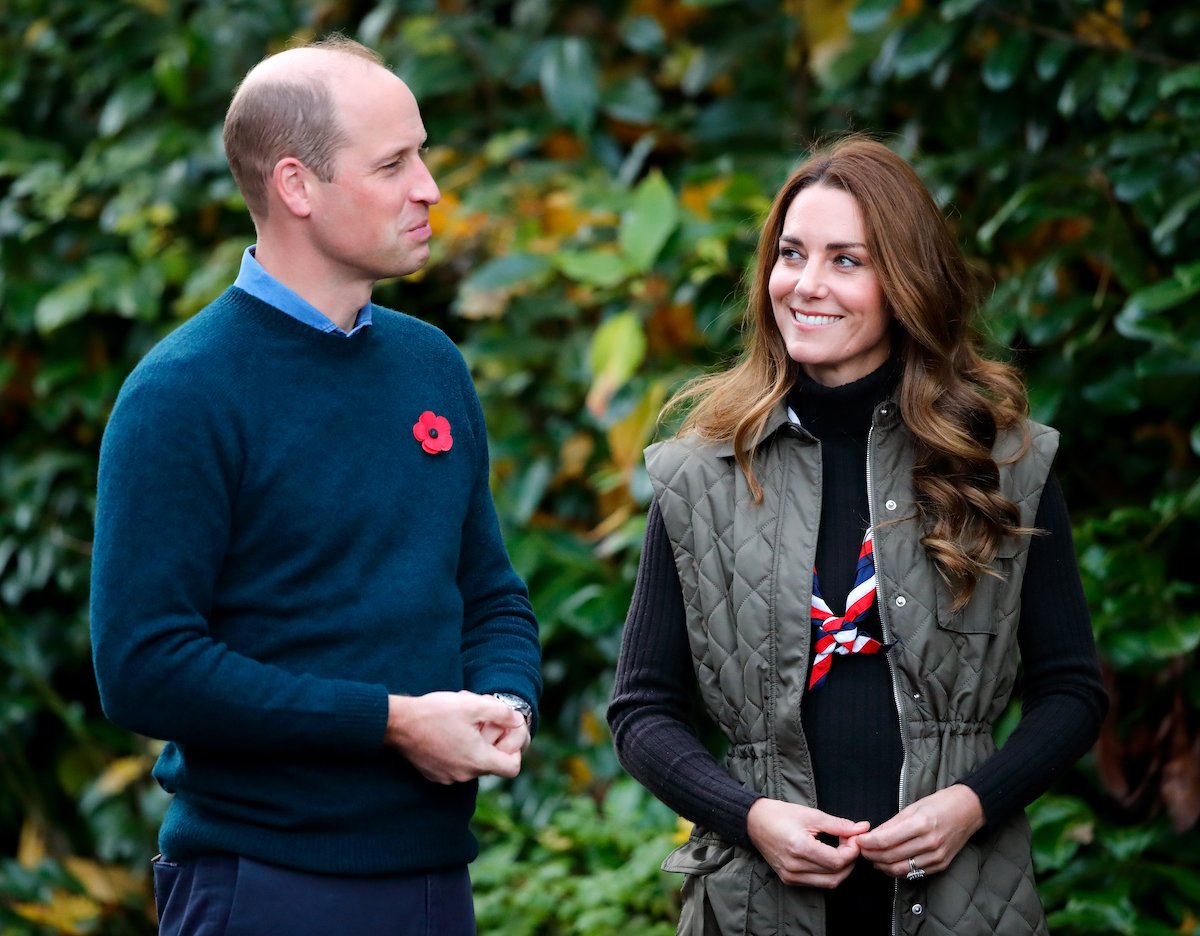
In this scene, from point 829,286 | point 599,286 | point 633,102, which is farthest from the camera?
point 633,102

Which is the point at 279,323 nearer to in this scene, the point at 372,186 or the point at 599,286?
the point at 372,186

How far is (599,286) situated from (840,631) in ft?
7.06

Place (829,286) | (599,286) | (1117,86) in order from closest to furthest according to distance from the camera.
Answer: (829,286)
(1117,86)
(599,286)

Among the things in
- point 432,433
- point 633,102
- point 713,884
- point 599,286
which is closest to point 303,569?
point 432,433

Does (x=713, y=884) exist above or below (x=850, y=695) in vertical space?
below

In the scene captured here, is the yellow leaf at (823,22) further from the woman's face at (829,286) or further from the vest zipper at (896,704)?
the vest zipper at (896,704)

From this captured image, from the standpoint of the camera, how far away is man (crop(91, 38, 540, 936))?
1884mm

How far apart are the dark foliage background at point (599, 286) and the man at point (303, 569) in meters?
1.72

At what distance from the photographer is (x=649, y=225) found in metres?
4.06

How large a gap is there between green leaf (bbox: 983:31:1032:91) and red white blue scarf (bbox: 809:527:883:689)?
1933 millimetres

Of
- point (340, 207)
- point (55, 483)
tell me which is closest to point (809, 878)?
point (340, 207)

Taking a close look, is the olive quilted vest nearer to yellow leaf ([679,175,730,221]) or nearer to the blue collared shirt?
the blue collared shirt

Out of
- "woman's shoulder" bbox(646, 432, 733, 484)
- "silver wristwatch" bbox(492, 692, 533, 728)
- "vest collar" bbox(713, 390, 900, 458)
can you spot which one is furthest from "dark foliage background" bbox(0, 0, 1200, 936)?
"silver wristwatch" bbox(492, 692, 533, 728)

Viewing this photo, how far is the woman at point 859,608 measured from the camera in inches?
86.7
